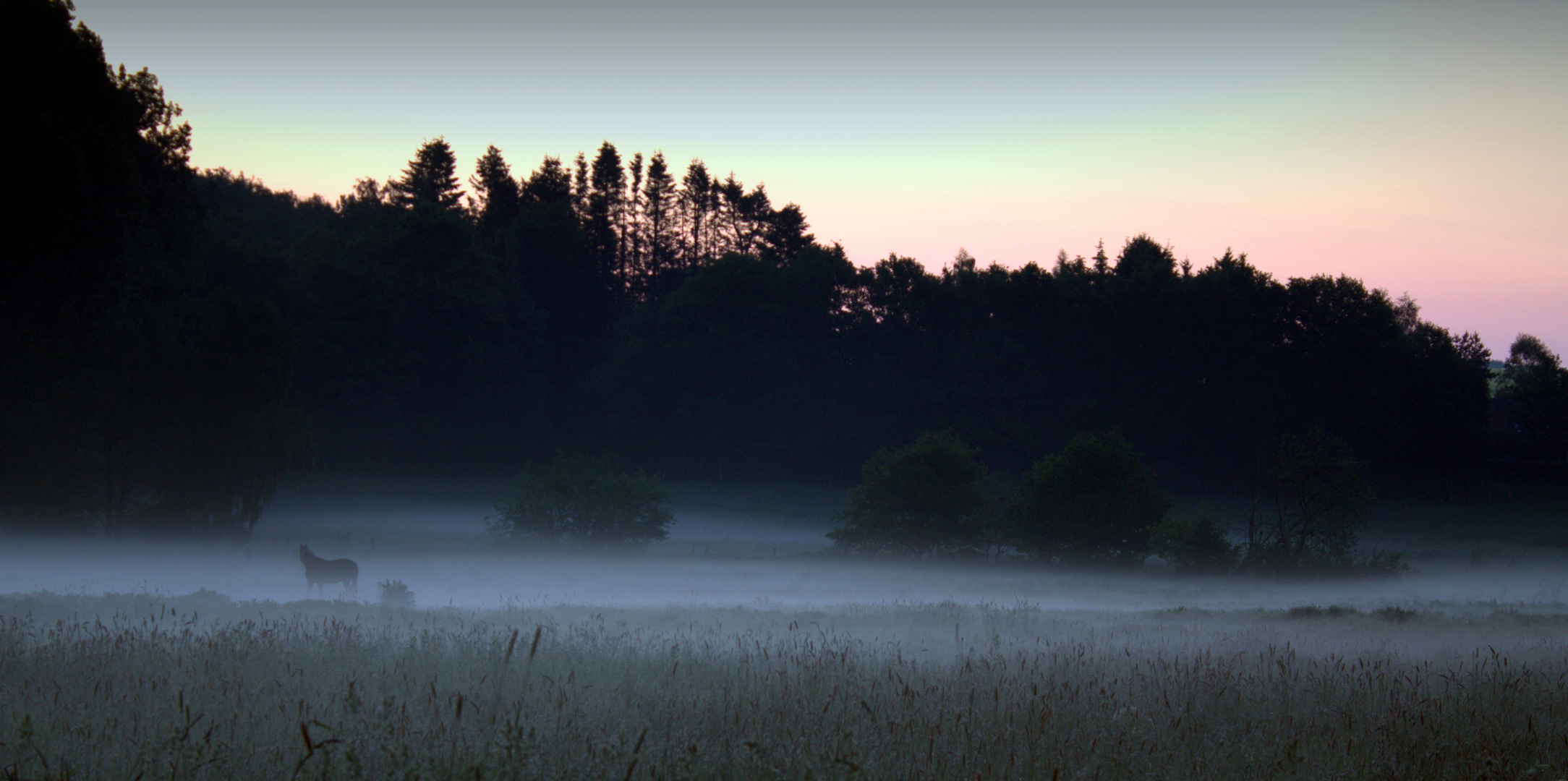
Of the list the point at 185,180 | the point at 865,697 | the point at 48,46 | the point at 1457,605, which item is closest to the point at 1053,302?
the point at 1457,605

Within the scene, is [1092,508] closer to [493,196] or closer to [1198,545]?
[1198,545]

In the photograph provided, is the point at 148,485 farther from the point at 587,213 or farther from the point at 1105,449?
the point at 587,213

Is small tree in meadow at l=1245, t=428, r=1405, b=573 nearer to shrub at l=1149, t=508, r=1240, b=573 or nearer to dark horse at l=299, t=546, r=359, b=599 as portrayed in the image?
shrub at l=1149, t=508, r=1240, b=573

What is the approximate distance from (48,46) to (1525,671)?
97.8 ft

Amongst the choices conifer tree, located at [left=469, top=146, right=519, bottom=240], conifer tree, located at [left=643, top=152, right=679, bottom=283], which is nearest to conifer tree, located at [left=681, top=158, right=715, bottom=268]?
conifer tree, located at [left=643, top=152, right=679, bottom=283]

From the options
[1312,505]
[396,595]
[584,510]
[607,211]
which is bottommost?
[396,595]

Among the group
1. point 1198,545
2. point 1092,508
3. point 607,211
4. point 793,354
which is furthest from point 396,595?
point 607,211

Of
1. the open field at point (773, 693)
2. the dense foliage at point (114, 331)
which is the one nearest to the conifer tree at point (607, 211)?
the dense foliage at point (114, 331)

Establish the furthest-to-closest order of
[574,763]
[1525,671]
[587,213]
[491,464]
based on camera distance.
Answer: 1. [587,213]
2. [491,464]
3. [1525,671]
4. [574,763]

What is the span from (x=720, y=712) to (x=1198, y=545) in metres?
27.2

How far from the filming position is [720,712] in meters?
6.61

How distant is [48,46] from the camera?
72.0 feet

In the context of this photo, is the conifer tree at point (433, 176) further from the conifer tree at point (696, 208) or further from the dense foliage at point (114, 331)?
the dense foliage at point (114, 331)

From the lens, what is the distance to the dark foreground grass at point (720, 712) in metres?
5.23
